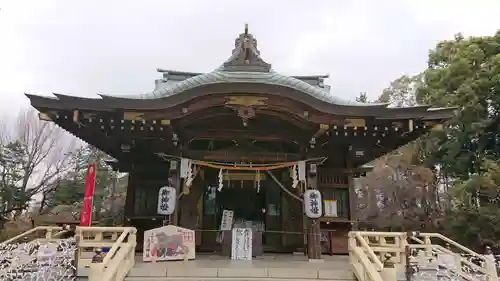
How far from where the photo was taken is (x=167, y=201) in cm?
861

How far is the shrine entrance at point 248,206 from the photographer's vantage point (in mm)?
9945

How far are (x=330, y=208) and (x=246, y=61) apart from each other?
4482 millimetres

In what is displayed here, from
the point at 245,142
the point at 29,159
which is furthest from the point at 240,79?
the point at 29,159

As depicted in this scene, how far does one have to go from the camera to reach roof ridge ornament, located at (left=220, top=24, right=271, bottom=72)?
10336 millimetres

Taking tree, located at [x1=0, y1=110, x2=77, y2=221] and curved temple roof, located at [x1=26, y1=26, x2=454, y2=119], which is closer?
curved temple roof, located at [x1=26, y1=26, x2=454, y2=119]

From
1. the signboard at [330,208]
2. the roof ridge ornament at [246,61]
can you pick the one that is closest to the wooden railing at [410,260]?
the signboard at [330,208]

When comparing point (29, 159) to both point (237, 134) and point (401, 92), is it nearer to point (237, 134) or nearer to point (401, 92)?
point (237, 134)

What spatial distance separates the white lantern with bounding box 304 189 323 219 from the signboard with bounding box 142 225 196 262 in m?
2.58

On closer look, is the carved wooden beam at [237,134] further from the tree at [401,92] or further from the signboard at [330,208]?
the tree at [401,92]

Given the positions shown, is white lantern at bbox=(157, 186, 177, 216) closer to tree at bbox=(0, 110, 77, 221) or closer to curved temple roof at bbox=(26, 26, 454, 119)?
curved temple roof at bbox=(26, 26, 454, 119)

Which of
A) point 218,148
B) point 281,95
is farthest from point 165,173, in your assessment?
point 281,95

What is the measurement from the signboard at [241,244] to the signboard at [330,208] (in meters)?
2.50

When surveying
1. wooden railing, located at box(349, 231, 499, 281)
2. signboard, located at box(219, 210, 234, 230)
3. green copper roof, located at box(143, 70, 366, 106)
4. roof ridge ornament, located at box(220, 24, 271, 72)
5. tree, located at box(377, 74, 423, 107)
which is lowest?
wooden railing, located at box(349, 231, 499, 281)

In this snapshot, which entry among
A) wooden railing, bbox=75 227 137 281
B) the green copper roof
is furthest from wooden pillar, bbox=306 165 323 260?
wooden railing, bbox=75 227 137 281
